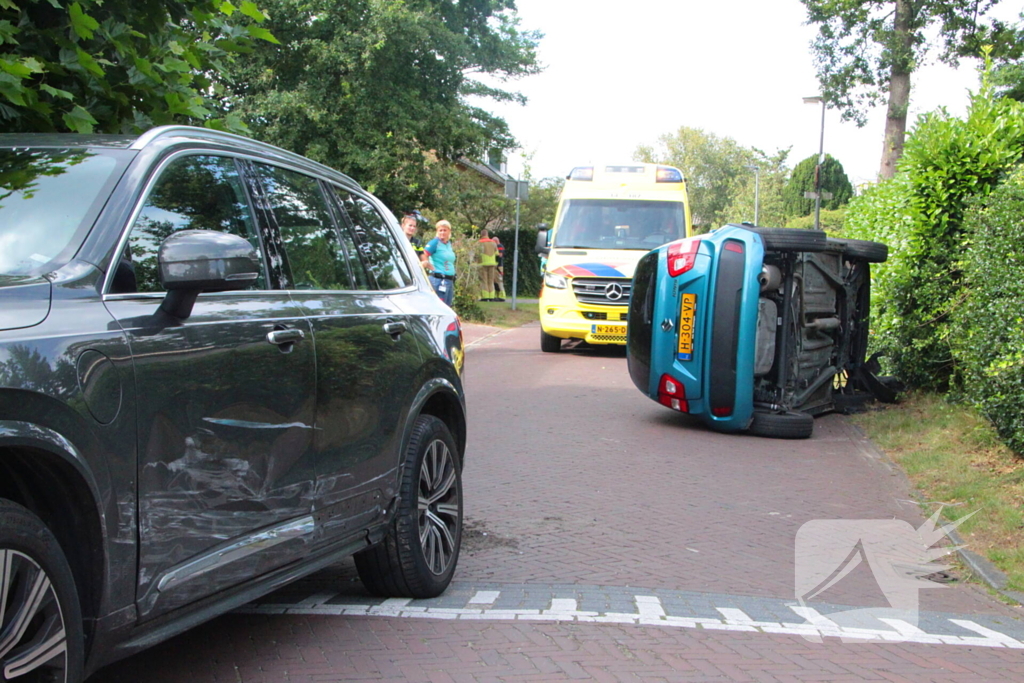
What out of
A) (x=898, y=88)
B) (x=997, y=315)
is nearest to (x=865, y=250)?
(x=997, y=315)

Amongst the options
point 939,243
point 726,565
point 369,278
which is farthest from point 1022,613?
Result: point 939,243

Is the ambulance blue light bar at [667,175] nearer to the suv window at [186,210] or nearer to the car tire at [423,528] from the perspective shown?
the car tire at [423,528]

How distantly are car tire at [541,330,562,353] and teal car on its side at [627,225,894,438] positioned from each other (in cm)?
702

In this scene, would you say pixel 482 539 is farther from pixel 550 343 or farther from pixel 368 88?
pixel 368 88

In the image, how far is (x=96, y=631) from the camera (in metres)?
2.73

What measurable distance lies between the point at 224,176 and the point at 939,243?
29.7ft

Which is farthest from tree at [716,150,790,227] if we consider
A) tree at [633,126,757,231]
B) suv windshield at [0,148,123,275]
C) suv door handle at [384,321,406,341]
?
suv windshield at [0,148,123,275]

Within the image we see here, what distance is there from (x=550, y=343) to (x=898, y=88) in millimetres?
14395

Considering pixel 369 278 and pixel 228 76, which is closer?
pixel 369 278

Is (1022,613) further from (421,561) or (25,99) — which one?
(25,99)

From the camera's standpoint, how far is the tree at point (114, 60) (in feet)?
15.8

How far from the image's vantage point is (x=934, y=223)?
436 inches

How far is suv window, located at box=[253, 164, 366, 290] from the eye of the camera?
4069mm

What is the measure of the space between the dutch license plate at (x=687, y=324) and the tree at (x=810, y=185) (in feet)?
198
